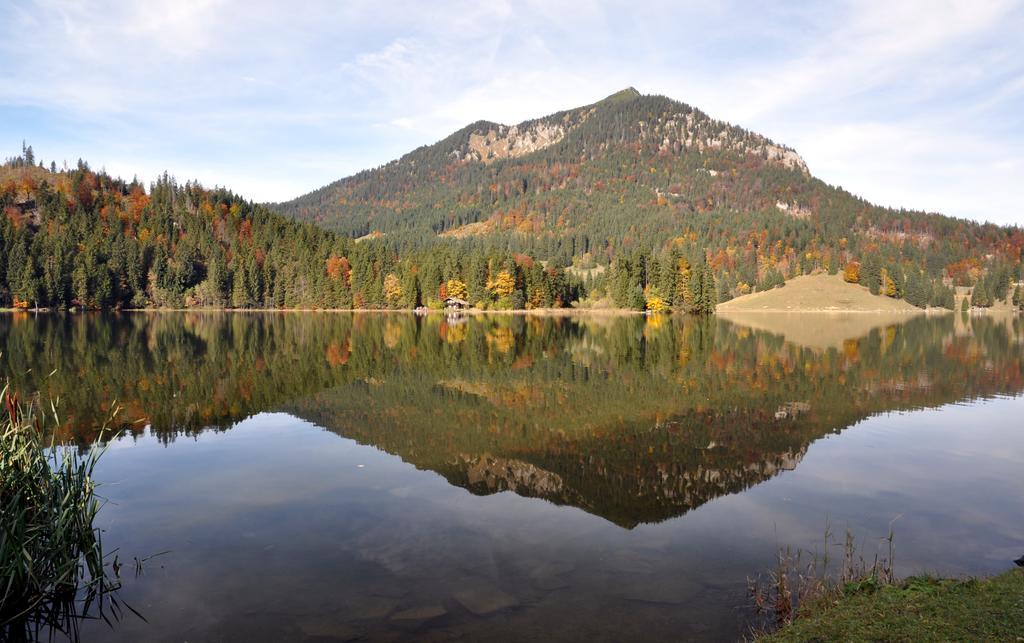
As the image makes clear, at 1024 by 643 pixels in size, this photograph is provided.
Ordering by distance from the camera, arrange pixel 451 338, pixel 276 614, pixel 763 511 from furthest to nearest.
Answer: pixel 451 338 < pixel 763 511 < pixel 276 614

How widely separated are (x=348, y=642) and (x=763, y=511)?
32.9 ft

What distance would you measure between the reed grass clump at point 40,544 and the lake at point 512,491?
0.79m

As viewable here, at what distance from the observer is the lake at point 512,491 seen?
10008 mm

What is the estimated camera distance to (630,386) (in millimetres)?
31953

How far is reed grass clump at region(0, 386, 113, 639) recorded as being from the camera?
9.01m

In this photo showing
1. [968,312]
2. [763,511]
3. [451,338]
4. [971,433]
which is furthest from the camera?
[968,312]

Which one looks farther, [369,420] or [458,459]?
[369,420]

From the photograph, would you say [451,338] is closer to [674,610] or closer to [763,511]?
[763,511]

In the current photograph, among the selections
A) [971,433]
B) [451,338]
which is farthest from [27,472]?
[451,338]

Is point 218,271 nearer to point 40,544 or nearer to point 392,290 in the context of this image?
point 392,290

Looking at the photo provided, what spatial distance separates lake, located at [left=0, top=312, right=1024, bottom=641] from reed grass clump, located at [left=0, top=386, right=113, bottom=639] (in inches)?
31.0

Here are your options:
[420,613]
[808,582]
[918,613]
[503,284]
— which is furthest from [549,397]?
[503,284]

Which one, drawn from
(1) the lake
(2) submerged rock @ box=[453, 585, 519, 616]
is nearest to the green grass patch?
(1) the lake

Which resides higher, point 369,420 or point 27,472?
point 27,472
